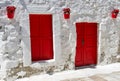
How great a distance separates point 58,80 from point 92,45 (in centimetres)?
203

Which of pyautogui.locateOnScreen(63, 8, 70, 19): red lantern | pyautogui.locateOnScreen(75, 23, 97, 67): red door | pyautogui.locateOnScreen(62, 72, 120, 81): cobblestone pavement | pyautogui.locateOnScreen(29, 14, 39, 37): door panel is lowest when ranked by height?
pyautogui.locateOnScreen(62, 72, 120, 81): cobblestone pavement

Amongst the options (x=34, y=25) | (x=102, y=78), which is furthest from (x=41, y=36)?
(x=102, y=78)

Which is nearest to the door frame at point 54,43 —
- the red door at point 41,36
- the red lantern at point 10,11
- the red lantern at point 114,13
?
the red door at point 41,36

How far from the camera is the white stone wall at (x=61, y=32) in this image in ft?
17.9

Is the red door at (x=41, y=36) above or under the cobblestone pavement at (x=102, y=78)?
above

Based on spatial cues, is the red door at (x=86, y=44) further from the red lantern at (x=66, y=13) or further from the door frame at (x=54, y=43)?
the door frame at (x=54, y=43)

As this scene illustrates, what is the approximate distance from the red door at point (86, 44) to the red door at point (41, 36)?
1078mm

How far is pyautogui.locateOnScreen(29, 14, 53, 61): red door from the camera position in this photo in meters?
5.92

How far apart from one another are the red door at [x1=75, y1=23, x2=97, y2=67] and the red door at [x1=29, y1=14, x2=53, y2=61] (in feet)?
3.54

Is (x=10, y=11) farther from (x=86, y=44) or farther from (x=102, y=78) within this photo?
(x=102, y=78)

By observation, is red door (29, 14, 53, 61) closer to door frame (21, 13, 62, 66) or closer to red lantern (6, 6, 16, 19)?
door frame (21, 13, 62, 66)

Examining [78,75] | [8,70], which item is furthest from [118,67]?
[8,70]

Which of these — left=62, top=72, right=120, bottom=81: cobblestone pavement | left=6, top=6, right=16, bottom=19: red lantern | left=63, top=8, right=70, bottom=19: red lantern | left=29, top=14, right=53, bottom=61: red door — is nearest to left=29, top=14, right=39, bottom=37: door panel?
left=29, top=14, right=53, bottom=61: red door

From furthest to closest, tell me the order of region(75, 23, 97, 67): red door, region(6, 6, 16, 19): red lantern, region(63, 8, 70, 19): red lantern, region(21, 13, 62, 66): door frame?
region(75, 23, 97, 67): red door → region(63, 8, 70, 19): red lantern → region(21, 13, 62, 66): door frame → region(6, 6, 16, 19): red lantern
